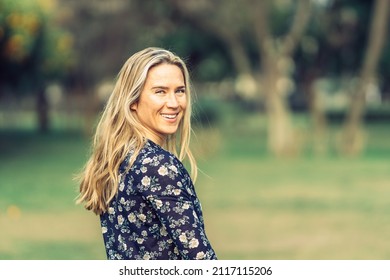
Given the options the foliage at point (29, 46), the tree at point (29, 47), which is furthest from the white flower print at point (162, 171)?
the tree at point (29, 47)

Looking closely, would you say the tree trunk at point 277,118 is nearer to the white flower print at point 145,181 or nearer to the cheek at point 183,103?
the cheek at point 183,103

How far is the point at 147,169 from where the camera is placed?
109 inches

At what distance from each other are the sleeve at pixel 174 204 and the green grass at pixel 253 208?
8.27 ft

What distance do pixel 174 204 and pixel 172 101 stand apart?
38 centimetres

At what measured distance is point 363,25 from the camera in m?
43.5

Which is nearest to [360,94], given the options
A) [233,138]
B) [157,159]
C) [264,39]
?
[264,39]

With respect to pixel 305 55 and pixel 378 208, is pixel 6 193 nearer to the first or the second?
pixel 378 208

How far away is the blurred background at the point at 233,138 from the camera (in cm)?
1170

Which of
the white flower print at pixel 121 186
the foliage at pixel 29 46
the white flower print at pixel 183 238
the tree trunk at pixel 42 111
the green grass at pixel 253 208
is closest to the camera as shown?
the white flower print at pixel 183 238

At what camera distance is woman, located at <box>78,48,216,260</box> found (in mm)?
2746

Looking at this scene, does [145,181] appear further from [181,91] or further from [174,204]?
[181,91]

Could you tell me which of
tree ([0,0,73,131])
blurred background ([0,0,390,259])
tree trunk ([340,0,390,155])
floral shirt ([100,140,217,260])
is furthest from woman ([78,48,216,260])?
tree trunk ([340,0,390,155])

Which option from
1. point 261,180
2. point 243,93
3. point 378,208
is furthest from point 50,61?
point 243,93

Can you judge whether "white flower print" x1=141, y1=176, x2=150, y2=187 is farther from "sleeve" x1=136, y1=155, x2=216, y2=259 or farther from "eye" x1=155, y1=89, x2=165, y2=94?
"eye" x1=155, y1=89, x2=165, y2=94
